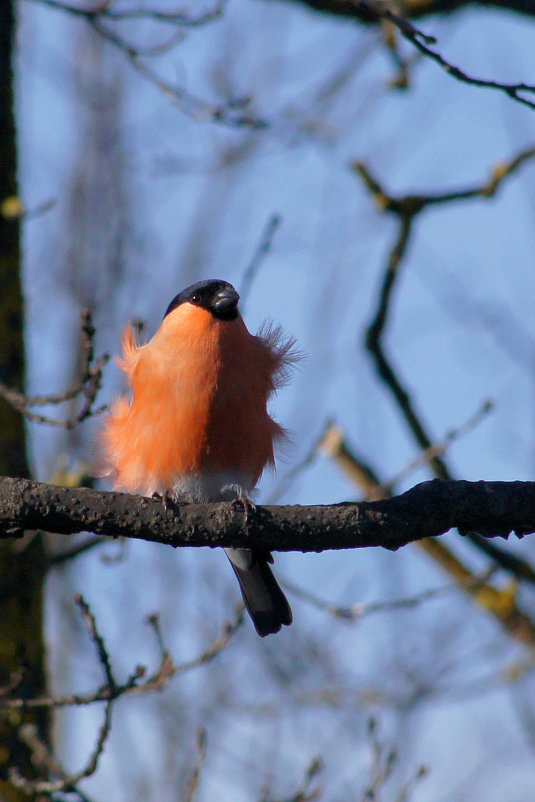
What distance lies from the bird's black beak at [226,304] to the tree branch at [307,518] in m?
1.46

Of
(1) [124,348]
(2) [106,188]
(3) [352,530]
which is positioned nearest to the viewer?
(3) [352,530]

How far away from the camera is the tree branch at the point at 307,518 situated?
2.72 meters

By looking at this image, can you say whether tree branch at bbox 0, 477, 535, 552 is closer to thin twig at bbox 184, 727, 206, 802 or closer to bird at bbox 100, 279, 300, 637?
bird at bbox 100, 279, 300, 637

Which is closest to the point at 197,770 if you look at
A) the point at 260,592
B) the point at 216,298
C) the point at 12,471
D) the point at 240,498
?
the point at 260,592

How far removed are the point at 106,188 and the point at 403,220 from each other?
6667 mm

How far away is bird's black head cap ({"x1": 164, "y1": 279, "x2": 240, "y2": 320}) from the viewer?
4.12 m

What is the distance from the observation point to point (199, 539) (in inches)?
112

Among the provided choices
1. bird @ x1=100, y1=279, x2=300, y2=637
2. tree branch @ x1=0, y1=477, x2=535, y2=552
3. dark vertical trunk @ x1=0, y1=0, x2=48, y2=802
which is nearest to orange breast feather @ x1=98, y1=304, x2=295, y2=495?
bird @ x1=100, y1=279, x2=300, y2=637

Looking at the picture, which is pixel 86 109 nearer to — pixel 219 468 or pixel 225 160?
pixel 225 160

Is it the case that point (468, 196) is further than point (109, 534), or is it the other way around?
point (468, 196)

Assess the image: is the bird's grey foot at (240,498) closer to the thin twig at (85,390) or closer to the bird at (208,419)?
the bird at (208,419)

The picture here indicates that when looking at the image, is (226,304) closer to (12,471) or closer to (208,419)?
(208,419)

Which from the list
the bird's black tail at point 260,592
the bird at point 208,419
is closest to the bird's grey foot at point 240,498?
the bird at point 208,419

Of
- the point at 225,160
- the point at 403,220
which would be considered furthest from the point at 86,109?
the point at 403,220
